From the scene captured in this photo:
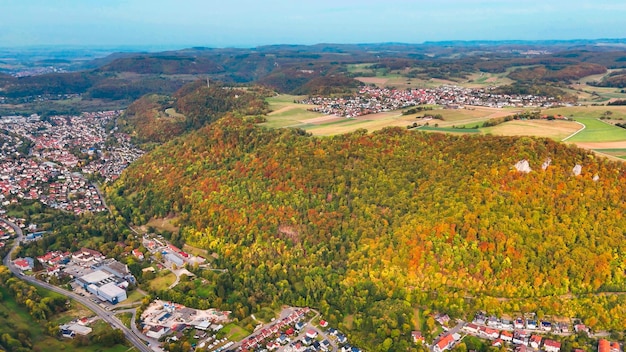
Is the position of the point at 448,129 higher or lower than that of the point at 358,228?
higher

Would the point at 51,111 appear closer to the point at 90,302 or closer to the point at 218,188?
the point at 218,188

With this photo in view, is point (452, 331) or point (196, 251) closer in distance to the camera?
point (452, 331)

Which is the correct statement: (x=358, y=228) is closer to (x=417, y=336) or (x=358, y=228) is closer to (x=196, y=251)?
(x=417, y=336)

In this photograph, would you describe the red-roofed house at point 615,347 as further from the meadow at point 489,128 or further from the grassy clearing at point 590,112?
the grassy clearing at point 590,112

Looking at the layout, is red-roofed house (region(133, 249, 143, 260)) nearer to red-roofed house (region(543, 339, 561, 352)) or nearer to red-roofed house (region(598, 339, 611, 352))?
red-roofed house (region(543, 339, 561, 352))

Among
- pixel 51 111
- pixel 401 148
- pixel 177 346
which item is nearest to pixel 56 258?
pixel 177 346

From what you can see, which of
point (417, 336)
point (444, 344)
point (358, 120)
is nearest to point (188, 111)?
point (358, 120)
